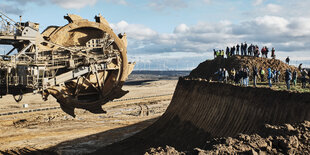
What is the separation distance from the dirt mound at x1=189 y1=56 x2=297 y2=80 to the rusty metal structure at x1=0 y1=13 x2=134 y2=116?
Result: 51.4 ft

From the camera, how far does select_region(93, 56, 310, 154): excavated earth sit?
656 centimetres

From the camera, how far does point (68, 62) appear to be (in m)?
13.9

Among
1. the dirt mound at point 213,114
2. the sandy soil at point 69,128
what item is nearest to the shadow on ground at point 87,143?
the sandy soil at point 69,128

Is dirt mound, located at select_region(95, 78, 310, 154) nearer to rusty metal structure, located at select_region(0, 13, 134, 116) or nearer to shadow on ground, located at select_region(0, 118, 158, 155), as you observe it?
shadow on ground, located at select_region(0, 118, 158, 155)

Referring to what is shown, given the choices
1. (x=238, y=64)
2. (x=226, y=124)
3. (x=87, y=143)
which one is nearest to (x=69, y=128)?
(x=87, y=143)

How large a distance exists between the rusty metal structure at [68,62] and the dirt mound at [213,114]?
3.33m

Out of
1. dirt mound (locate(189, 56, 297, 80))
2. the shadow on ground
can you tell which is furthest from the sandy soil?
dirt mound (locate(189, 56, 297, 80))

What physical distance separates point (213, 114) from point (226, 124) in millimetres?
1428

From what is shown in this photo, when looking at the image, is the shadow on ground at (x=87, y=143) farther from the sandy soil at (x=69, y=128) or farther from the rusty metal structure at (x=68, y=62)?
the rusty metal structure at (x=68, y=62)

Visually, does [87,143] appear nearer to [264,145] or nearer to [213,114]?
[213,114]

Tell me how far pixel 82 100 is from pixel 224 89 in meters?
7.37

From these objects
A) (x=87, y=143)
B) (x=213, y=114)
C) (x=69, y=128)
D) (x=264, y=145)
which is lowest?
(x=87, y=143)

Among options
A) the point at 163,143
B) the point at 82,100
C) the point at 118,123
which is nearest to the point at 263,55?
the point at 118,123

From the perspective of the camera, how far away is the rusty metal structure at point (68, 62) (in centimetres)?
1252
